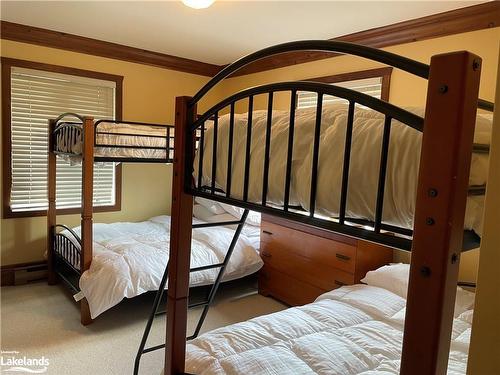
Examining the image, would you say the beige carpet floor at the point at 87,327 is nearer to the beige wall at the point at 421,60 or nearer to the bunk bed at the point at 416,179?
the beige wall at the point at 421,60

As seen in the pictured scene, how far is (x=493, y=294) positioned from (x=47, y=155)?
388 centimetres

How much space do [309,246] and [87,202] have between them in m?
1.76

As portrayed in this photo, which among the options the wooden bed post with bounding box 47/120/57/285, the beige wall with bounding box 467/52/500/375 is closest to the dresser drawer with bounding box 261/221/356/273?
the wooden bed post with bounding box 47/120/57/285

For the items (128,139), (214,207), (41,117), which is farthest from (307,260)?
(41,117)

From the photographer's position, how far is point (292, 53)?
373 cm

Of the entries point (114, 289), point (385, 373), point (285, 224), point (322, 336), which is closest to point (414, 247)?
point (385, 373)

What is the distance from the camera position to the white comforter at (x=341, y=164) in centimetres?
75

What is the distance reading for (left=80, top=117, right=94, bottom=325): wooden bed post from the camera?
271 centimetres

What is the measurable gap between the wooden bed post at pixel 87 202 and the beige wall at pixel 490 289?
105 inches

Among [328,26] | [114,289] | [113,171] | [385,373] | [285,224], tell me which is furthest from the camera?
[113,171]

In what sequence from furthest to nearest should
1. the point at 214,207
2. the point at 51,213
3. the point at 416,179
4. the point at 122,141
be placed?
the point at 214,207 < the point at 51,213 < the point at 122,141 < the point at 416,179

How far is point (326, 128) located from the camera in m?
0.96

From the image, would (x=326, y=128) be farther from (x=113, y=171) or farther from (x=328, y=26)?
(x=113, y=171)

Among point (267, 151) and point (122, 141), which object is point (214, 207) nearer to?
point (122, 141)
